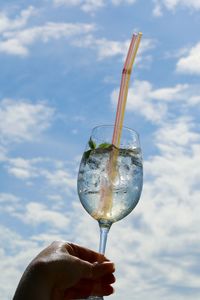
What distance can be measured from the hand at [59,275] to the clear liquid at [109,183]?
0.34 meters

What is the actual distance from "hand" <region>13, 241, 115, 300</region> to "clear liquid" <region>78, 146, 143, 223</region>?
34cm

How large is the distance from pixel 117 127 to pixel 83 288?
1026mm

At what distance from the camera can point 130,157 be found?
10.3 ft

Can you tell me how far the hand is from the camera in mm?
2455

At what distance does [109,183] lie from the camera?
2957 mm

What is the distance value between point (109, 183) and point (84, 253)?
1.43ft

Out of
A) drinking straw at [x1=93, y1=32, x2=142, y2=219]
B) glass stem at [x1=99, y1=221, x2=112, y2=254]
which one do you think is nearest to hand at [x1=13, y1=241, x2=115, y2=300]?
glass stem at [x1=99, y1=221, x2=112, y2=254]

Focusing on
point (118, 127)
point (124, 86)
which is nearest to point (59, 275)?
point (118, 127)

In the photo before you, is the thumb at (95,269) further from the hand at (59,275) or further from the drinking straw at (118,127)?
the drinking straw at (118,127)

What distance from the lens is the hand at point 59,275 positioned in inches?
96.7

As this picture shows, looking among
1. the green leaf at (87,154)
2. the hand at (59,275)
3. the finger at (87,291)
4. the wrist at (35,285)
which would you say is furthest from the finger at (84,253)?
the green leaf at (87,154)

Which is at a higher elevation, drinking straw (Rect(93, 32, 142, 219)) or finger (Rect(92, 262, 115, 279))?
drinking straw (Rect(93, 32, 142, 219))

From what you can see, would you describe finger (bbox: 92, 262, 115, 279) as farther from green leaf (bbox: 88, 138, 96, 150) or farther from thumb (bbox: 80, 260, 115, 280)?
green leaf (bbox: 88, 138, 96, 150)

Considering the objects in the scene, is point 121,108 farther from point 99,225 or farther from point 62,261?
point 62,261
